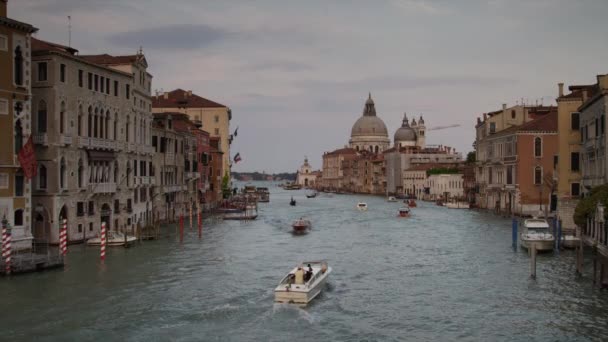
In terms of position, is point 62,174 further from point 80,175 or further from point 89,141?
point 89,141

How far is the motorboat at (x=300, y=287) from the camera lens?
2028cm

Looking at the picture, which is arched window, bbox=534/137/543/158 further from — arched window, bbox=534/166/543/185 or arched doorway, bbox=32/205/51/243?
arched doorway, bbox=32/205/51/243

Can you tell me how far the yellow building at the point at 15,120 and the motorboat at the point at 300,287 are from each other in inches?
442

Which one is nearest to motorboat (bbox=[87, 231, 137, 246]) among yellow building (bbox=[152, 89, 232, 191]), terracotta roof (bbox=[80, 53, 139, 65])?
terracotta roof (bbox=[80, 53, 139, 65])

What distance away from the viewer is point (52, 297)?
2078 cm

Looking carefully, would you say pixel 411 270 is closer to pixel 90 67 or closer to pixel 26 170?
pixel 26 170

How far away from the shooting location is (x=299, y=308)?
65.6ft

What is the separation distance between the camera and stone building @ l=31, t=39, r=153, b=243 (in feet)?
99.3

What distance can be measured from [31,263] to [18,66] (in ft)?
24.7

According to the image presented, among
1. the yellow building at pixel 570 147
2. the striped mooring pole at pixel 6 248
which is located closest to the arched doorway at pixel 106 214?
the striped mooring pole at pixel 6 248

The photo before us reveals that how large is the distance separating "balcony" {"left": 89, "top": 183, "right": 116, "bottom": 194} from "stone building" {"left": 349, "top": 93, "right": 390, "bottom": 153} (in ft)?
469

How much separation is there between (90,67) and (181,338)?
19.4m

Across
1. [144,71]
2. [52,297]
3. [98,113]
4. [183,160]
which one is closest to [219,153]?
[183,160]

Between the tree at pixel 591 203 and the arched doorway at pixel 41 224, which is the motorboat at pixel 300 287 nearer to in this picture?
the tree at pixel 591 203
